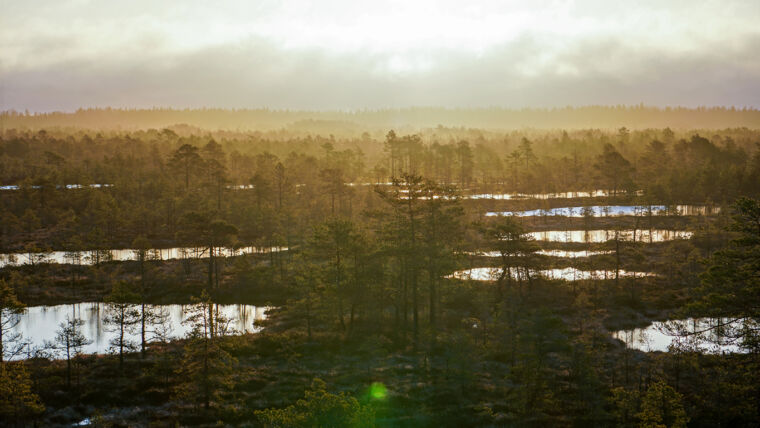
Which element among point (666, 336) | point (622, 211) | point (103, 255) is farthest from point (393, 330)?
point (622, 211)

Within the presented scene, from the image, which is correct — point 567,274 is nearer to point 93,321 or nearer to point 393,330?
point 393,330

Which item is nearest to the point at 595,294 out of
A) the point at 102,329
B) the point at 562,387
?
the point at 562,387

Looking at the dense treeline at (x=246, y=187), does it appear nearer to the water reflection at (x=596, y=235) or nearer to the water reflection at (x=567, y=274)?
the water reflection at (x=596, y=235)

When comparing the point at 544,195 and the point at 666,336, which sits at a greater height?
the point at 544,195

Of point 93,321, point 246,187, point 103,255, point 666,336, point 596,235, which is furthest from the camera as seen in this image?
point 246,187

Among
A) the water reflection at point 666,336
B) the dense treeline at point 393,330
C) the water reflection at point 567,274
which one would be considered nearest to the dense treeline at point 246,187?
the dense treeline at point 393,330

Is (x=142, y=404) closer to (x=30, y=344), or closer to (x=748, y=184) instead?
(x=30, y=344)
